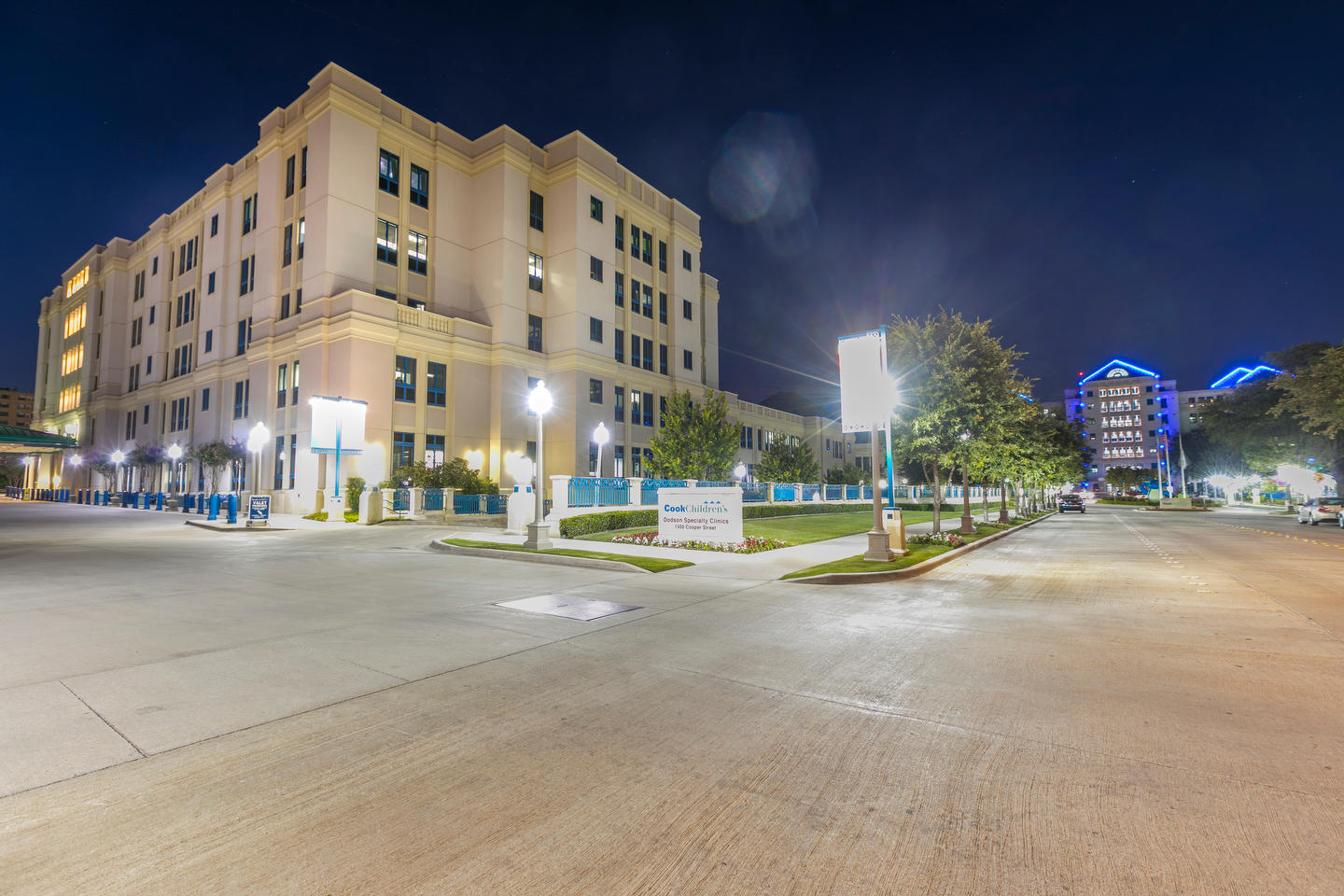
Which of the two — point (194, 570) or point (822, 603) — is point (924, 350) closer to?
point (822, 603)

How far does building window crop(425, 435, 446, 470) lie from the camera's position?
121 ft

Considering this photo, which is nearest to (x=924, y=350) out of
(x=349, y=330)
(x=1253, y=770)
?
(x=1253, y=770)

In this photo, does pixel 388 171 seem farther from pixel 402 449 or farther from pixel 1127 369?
pixel 1127 369

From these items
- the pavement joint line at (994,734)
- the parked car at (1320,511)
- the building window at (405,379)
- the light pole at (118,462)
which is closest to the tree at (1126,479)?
the parked car at (1320,511)

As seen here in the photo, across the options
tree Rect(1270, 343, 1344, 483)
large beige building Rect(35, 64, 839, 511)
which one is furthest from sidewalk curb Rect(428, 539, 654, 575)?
tree Rect(1270, 343, 1344, 483)

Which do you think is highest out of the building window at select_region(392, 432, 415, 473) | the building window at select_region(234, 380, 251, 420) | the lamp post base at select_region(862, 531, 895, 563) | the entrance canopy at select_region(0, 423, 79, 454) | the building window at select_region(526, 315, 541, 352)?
the building window at select_region(526, 315, 541, 352)

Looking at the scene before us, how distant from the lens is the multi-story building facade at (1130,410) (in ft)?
A: 487

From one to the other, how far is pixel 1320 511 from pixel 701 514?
41415mm

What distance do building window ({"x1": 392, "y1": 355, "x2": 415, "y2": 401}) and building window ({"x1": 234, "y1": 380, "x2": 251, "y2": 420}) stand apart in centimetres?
1404

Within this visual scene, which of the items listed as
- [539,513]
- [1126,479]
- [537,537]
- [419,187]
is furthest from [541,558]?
[1126,479]

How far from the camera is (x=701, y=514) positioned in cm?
1816

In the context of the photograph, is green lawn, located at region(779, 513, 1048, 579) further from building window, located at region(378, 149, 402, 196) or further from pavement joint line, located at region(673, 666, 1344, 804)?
building window, located at region(378, 149, 402, 196)

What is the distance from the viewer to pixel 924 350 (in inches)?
829

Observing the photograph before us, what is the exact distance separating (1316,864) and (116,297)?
281ft
